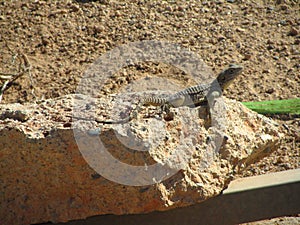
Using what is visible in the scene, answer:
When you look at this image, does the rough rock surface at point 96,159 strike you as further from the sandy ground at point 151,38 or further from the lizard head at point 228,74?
the sandy ground at point 151,38

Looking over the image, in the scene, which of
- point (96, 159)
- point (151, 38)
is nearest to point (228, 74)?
point (96, 159)

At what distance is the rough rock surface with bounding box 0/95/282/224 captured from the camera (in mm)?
3762

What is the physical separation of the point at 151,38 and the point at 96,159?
152 inches

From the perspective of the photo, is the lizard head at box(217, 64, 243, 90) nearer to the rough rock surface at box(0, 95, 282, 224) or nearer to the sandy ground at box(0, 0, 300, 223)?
the rough rock surface at box(0, 95, 282, 224)

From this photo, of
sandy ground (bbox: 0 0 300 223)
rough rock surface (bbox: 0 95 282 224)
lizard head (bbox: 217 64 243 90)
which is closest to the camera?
rough rock surface (bbox: 0 95 282 224)

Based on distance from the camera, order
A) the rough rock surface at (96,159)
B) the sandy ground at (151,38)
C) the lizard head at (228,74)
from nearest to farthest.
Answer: the rough rock surface at (96,159) < the lizard head at (228,74) < the sandy ground at (151,38)

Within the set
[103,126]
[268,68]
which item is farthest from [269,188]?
[268,68]

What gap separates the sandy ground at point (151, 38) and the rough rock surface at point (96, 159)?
2387 mm

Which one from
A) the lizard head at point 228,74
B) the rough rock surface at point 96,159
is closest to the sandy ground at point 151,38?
the lizard head at point 228,74

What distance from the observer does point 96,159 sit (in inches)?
149

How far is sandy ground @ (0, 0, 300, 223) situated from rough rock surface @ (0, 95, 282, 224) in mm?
2387

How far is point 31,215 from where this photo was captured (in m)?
4.03

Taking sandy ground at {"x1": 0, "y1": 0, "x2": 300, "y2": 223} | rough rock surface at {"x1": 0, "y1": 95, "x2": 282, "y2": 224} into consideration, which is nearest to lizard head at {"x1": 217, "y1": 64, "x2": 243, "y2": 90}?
rough rock surface at {"x1": 0, "y1": 95, "x2": 282, "y2": 224}

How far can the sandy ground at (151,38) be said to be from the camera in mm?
6793
